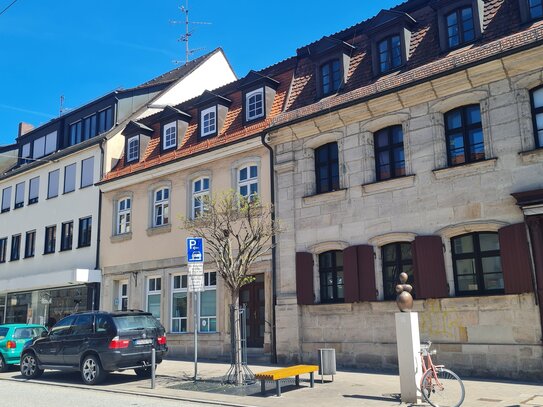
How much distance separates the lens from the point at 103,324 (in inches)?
529

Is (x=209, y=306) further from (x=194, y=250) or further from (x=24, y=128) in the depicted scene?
(x=24, y=128)

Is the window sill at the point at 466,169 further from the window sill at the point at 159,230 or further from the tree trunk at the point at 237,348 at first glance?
the window sill at the point at 159,230

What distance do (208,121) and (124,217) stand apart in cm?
585

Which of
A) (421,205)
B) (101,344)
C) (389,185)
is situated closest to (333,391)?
(421,205)

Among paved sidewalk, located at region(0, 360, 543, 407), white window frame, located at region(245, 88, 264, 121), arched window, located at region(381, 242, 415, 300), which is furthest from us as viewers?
white window frame, located at region(245, 88, 264, 121)

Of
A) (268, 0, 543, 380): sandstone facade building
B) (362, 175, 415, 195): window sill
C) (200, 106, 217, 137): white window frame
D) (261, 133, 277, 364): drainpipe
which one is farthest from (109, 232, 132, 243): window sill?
(362, 175, 415, 195): window sill

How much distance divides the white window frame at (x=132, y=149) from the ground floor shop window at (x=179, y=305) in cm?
635

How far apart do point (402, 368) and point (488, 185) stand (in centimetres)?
551

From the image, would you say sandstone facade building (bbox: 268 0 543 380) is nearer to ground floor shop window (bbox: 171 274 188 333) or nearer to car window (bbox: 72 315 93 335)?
ground floor shop window (bbox: 171 274 188 333)

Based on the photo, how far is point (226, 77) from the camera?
2861cm

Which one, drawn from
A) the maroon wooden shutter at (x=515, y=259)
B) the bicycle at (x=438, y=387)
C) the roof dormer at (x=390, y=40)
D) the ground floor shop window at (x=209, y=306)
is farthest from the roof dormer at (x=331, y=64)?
the bicycle at (x=438, y=387)

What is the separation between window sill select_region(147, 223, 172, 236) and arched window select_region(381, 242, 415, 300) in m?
9.12

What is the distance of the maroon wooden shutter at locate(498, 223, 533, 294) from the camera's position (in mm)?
12109

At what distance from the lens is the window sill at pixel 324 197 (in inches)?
628
